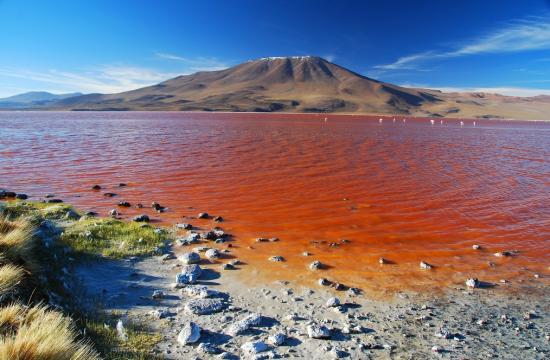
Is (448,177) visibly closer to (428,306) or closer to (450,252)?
(450,252)

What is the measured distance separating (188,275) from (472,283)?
16.7ft

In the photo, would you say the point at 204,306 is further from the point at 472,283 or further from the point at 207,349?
the point at 472,283

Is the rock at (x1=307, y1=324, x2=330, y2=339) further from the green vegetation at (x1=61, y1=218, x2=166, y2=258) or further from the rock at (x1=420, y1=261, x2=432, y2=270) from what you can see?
the green vegetation at (x1=61, y1=218, x2=166, y2=258)

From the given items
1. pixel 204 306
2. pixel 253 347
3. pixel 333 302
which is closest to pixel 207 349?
pixel 253 347

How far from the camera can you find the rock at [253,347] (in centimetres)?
470

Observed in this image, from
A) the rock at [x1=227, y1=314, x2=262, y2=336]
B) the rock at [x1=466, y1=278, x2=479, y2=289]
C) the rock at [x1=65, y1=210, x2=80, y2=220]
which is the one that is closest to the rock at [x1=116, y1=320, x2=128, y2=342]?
the rock at [x1=227, y1=314, x2=262, y2=336]

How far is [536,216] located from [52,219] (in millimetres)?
13673

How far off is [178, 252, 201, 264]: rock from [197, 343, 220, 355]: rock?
9.81 ft

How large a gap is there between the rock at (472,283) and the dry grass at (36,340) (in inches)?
242

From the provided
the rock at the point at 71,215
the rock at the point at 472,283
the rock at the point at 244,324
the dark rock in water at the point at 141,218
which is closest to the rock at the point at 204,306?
the rock at the point at 244,324

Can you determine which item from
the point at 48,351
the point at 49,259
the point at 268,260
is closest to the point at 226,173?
the point at 268,260

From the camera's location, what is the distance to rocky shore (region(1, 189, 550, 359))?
4.86m

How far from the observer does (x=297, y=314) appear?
570 cm

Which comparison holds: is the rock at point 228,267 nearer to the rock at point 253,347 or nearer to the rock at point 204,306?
the rock at point 204,306
